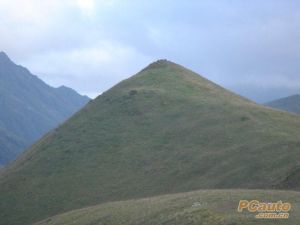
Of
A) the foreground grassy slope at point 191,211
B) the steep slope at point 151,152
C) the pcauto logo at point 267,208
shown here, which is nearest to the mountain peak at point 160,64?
the steep slope at point 151,152

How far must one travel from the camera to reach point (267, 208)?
88.2 feet

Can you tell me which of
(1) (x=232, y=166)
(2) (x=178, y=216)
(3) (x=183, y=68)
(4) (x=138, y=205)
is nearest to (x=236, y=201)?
(2) (x=178, y=216)

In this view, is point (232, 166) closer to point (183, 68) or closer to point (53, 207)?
point (53, 207)

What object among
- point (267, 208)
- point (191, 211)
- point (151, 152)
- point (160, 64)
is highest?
point (160, 64)

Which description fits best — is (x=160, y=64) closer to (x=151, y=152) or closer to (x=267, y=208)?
(x=151, y=152)

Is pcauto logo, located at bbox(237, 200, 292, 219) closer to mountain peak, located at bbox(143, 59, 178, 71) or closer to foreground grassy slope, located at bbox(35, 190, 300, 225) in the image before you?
foreground grassy slope, located at bbox(35, 190, 300, 225)

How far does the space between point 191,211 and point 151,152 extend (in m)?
41.4

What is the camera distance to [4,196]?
67.9m

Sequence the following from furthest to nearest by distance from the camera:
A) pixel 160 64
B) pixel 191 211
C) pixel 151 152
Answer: pixel 160 64 < pixel 151 152 < pixel 191 211

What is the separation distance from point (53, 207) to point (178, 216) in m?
34.7

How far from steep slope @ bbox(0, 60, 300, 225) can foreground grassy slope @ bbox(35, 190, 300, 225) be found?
11727mm

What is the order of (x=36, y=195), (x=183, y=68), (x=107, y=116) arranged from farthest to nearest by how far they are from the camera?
(x=183, y=68) → (x=107, y=116) → (x=36, y=195)

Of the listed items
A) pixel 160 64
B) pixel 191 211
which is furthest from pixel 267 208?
pixel 160 64

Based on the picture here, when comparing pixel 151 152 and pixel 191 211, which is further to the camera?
pixel 151 152
